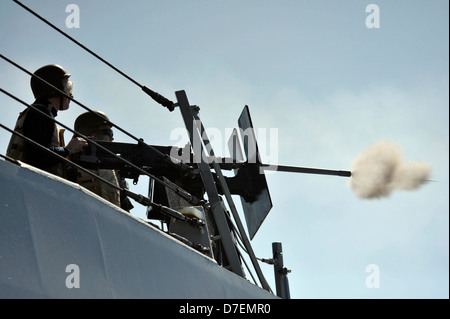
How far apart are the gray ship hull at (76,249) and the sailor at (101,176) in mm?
1500

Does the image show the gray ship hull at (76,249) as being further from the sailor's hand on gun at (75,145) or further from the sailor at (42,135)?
the sailor's hand on gun at (75,145)

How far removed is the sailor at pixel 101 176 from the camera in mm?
5951

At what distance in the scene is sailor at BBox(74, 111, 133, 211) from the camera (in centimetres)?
595

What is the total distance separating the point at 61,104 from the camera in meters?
5.10

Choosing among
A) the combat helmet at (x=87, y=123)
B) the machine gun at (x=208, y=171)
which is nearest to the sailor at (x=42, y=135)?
the machine gun at (x=208, y=171)

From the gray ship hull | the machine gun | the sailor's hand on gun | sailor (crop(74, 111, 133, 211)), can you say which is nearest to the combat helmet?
sailor (crop(74, 111, 133, 211))

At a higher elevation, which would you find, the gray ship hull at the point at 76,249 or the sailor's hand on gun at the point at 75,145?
the sailor's hand on gun at the point at 75,145

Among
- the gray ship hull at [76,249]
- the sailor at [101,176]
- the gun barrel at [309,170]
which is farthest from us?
the gun barrel at [309,170]

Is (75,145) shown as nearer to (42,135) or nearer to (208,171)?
(42,135)

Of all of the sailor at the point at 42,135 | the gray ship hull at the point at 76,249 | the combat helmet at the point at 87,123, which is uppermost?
the combat helmet at the point at 87,123

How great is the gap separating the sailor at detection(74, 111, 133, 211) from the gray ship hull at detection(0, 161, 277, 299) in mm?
1500

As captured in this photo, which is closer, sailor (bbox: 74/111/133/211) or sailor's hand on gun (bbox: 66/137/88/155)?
sailor's hand on gun (bbox: 66/137/88/155)

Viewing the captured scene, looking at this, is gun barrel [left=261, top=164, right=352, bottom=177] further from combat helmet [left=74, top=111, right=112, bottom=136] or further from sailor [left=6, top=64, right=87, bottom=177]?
sailor [left=6, top=64, right=87, bottom=177]

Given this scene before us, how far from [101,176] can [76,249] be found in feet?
8.58
